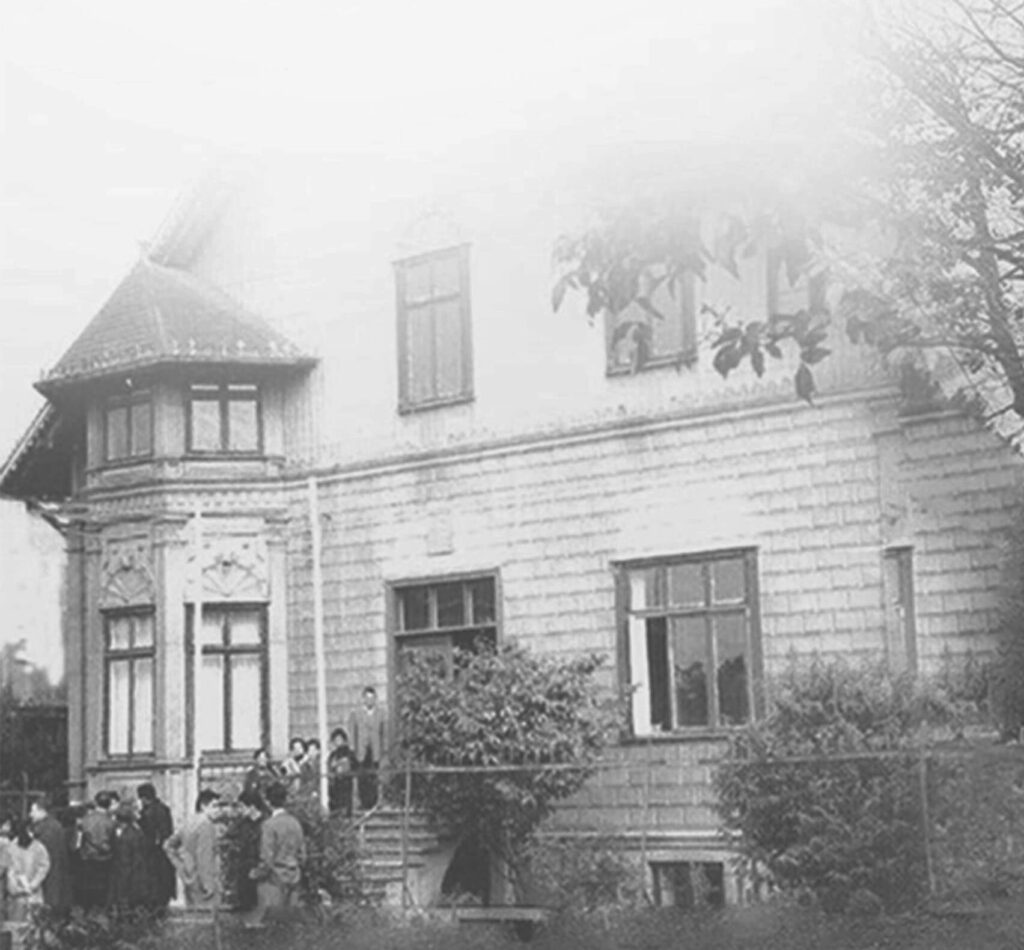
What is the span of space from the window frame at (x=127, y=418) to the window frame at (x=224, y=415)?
128 mm

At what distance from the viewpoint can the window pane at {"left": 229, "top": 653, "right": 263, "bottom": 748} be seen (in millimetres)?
7551

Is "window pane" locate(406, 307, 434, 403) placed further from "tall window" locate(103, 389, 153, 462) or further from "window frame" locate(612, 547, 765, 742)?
"window frame" locate(612, 547, 765, 742)

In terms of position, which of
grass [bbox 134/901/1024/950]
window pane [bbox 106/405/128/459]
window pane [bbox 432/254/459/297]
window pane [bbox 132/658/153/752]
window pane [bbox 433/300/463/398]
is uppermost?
window pane [bbox 432/254/459/297]

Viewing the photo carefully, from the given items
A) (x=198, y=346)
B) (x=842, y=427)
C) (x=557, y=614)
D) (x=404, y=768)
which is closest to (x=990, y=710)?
(x=842, y=427)

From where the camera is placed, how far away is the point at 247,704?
754 cm

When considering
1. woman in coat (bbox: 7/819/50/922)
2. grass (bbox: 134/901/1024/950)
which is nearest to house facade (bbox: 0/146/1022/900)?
grass (bbox: 134/901/1024/950)

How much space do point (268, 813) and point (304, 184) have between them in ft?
6.20

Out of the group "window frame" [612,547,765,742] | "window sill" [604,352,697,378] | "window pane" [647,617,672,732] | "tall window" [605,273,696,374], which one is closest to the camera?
"tall window" [605,273,696,374]

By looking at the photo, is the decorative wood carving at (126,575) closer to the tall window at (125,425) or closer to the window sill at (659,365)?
the tall window at (125,425)

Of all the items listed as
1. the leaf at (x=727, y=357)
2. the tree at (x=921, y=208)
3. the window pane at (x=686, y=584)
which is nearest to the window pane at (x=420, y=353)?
the window pane at (x=686, y=584)

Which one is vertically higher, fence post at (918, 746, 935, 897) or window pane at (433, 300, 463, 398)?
window pane at (433, 300, 463, 398)

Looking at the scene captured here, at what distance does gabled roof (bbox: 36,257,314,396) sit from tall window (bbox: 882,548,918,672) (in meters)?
2.04

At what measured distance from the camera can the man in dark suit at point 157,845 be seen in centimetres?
758

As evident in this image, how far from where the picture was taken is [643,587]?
727 centimetres
